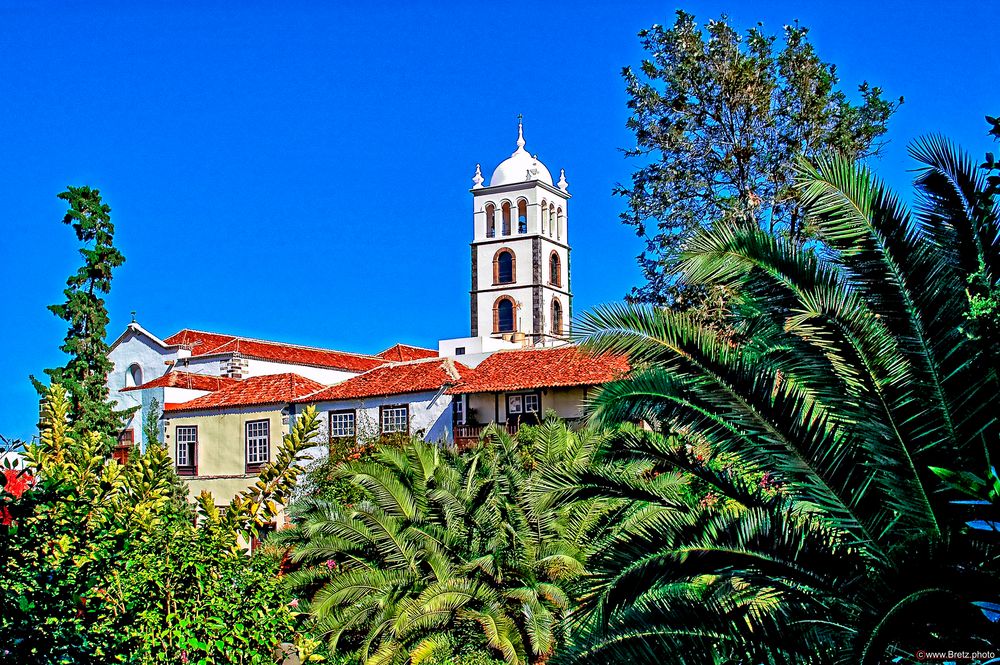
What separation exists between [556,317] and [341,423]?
30223 mm

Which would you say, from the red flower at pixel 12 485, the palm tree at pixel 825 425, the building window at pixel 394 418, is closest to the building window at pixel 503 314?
the building window at pixel 394 418

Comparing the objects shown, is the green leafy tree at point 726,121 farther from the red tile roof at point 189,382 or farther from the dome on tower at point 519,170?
the dome on tower at point 519,170

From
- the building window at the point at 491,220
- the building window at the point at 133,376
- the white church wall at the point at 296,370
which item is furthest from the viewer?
A: the building window at the point at 491,220

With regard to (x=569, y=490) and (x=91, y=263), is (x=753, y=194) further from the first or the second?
(x=91, y=263)

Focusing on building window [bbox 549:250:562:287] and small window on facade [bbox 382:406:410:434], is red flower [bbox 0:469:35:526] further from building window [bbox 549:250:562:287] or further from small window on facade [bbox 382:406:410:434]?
building window [bbox 549:250:562:287]

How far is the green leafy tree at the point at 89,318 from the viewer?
36.7 meters

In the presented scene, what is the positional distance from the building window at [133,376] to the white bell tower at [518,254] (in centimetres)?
2299

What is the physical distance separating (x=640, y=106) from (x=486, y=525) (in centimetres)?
1062

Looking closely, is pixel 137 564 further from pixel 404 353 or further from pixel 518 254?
pixel 518 254

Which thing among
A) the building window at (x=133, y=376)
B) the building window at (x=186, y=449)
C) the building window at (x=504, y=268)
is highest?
the building window at (x=504, y=268)

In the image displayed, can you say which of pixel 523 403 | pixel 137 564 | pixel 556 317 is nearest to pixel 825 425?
pixel 137 564

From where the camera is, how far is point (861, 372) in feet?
26.0

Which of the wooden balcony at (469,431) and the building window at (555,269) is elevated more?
the building window at (555,269)

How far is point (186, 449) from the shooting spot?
135ft
